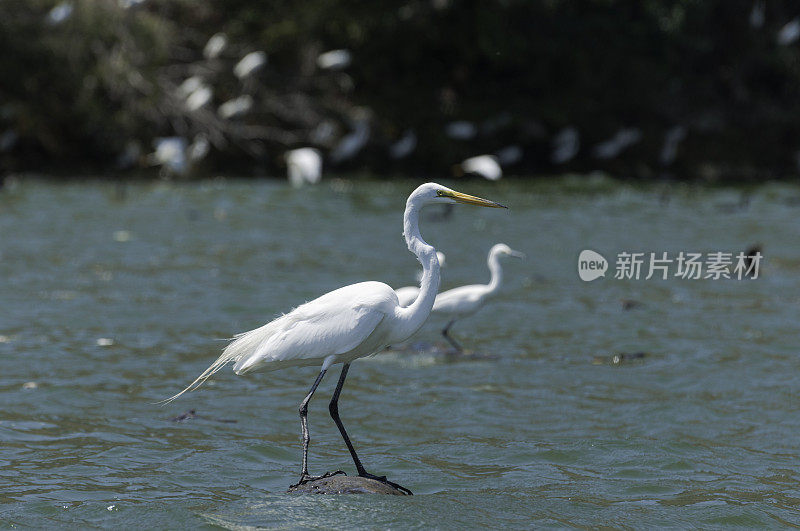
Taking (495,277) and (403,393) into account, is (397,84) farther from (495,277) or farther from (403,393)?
(403,393)

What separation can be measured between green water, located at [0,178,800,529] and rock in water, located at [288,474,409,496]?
0.32ft

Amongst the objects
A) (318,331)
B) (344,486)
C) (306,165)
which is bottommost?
(344,486)

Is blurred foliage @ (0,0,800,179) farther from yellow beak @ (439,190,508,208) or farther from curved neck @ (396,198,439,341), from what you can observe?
curved neck @ (396,198,439,341)

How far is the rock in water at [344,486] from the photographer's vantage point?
6328 millimetres

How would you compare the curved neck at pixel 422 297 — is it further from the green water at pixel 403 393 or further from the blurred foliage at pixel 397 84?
the blurred foliage at pixel 397 84

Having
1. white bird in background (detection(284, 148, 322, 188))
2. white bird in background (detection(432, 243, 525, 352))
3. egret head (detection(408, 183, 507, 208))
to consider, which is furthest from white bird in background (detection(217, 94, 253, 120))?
egret head (detection(408, 183, 507, 208))

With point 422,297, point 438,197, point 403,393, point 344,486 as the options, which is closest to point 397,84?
point 403,393

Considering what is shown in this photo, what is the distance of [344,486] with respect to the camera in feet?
20.8

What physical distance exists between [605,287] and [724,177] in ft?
62.6

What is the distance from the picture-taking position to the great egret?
20.8ft

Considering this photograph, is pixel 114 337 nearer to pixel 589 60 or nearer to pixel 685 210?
pixel 685 210

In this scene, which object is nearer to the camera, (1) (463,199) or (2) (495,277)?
(1) (463,199)

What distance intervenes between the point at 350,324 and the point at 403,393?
11.4ft

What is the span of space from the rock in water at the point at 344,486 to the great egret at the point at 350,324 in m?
0.07
